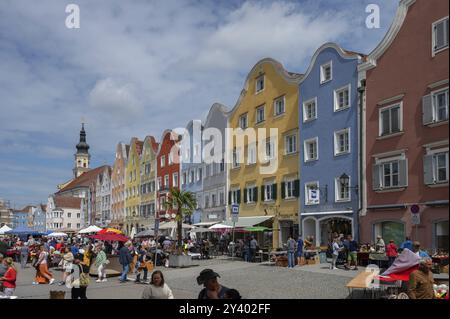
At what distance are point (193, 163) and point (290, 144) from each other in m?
18.3

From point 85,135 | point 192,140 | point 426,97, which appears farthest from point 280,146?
point 85,135

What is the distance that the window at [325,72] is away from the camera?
32.6 metres

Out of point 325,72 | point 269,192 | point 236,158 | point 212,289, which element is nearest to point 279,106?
point 325,72

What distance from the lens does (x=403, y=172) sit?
2548 cm

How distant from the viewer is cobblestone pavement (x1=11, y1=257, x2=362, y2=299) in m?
16.5

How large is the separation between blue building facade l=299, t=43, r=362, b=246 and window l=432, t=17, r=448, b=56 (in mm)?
6284

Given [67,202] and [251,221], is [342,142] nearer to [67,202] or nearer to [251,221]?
[251,221]

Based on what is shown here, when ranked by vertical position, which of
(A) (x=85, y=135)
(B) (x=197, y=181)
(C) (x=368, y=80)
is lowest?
(B) (x=197, y=181)

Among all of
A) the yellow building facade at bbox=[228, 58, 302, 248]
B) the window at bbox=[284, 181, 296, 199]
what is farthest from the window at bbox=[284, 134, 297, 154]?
the window at bbox=[284, 181, 296, 199]

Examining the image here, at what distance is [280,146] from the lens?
37281 mm

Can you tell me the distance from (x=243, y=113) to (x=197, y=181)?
1151 cm
